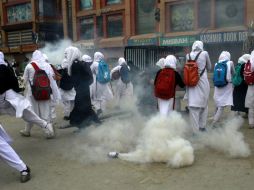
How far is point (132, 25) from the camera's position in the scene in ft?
80.8

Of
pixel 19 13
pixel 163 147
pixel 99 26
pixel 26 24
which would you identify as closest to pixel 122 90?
pixel 163 147

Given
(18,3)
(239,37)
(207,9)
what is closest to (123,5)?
(207,9)

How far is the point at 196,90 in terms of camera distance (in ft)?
20.6

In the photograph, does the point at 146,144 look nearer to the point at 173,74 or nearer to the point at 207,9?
the point at 173,74

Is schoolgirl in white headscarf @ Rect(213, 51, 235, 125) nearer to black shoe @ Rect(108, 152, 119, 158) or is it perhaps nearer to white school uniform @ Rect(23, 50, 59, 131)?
black shoe @ Rect(108, 152, 119, 158)

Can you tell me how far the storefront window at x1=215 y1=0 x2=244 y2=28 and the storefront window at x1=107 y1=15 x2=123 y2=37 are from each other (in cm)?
734

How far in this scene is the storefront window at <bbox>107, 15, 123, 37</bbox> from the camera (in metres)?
25.6

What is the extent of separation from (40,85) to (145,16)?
18371 millimetres

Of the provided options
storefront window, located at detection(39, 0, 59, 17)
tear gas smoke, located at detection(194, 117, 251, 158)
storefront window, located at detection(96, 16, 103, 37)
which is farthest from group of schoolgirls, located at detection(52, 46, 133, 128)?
storefront window, located at detection(39, 0, 59, 17)

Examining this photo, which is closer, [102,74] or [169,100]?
[169,100]

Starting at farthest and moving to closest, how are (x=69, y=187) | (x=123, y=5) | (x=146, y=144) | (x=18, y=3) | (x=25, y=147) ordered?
(x=18, y=3) → (x=123, y=5) → (x=25, y=147) → (x=146, y=144) → (x=69, y=187)

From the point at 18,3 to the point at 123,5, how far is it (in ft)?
42.9

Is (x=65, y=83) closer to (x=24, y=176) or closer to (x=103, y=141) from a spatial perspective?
(x=103, y=141)

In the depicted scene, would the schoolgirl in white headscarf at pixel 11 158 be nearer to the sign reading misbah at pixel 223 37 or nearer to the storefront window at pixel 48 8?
the sign reading misbah at pixel 223 37
